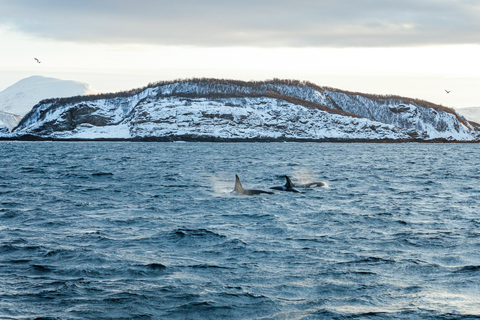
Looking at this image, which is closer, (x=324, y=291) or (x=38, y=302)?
(x=38, y=302)

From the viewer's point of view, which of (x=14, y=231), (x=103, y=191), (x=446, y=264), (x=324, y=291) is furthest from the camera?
(x=103, y=191)


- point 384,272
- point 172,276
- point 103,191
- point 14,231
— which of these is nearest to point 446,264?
point 384,272

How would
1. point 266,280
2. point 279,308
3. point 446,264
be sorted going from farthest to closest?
1. point 446,264
2. point 266,280
3. point 279,308

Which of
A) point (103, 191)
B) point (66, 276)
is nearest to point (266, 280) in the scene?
point (66, 276)

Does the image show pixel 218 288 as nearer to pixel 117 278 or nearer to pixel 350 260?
pixel 117 278

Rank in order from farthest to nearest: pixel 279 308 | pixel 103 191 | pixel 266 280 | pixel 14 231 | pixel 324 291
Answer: pixel 103 191, pixel 14 231, pixel 266 280, pixel 324 291, pixel 279 308

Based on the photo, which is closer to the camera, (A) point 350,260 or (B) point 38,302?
(B) point 38,302

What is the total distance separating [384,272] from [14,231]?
51.0ft

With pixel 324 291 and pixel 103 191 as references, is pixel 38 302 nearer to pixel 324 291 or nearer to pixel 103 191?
pixel 324 291

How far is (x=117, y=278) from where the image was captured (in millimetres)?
15570

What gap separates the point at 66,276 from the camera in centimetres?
1573

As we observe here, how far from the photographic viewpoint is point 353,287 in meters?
14.8

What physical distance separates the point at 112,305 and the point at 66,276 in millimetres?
3167

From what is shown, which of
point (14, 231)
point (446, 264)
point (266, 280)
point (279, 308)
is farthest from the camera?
point (14, 231)
